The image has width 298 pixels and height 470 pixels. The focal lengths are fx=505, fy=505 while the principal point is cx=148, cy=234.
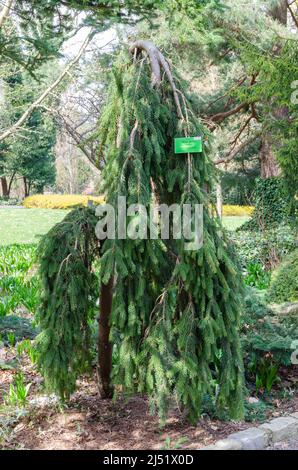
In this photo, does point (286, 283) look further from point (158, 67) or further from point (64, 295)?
point (158, 67)

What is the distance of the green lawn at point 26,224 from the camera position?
16516 mm

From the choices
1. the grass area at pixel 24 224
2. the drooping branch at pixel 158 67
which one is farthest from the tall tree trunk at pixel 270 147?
the drooping branch at pixel 158 67

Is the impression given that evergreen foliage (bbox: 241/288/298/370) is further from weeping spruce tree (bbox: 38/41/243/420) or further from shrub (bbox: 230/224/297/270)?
shrub (bbox: 230/224/297/270)

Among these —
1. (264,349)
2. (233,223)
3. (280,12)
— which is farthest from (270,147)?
(264,349)

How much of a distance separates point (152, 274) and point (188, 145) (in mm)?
840

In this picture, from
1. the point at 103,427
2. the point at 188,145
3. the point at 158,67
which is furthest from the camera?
the point at 103,427

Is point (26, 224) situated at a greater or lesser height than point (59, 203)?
lesser

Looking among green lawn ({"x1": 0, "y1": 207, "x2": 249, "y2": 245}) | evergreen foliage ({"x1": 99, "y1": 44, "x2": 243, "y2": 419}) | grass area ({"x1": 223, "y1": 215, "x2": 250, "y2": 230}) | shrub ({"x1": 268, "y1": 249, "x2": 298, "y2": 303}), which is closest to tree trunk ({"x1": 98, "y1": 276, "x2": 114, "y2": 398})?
evergreen foliage ({"x1": 99, "y1": 44, "x2": 243, "y2": 419})

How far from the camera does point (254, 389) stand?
160 inches

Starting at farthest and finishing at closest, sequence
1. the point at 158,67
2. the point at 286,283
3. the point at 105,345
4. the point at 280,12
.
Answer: the point at 280,12, the point at 286,283, the point at 105,345, the point at 158,67

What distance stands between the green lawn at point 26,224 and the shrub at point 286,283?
9.51 m

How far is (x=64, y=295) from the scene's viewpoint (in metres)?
3.14

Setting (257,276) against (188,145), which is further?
(257,276)

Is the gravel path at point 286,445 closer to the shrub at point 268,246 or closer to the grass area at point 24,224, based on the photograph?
the shrub at point 268,246
